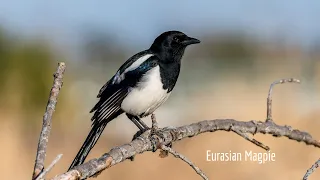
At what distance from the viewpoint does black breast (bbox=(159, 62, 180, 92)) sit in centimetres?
323

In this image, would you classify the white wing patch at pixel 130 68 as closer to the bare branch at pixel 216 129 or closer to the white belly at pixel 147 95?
the white belly at pixel 147 95

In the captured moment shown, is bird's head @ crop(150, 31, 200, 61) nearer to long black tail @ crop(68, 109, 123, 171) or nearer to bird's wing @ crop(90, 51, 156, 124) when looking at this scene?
bird's wing @ crop(90, 51, 156, 124)

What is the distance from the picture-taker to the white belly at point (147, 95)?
10.5 feet

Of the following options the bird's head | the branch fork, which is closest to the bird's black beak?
the bird's head

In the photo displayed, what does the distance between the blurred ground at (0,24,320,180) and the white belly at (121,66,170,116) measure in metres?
4.90

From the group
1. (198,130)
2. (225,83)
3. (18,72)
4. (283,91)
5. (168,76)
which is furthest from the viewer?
(225,83)

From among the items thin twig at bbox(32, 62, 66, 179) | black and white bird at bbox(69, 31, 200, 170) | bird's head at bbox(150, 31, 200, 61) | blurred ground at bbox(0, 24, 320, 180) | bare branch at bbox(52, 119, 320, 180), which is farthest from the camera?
blurred ground at bbox(0, 24, 320, 180)

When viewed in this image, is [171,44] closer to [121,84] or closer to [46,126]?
[121,84]

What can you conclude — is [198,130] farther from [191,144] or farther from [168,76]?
[191,144]

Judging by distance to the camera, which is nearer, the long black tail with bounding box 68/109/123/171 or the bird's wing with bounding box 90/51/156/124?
the long black tail with bounding box 68/109/123/171

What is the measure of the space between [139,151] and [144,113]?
3.17ft

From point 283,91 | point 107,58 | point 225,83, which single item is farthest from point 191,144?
point 107,58

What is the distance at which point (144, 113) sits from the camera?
3354 mm

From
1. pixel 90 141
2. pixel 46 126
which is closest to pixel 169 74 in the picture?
pixel 90 141
